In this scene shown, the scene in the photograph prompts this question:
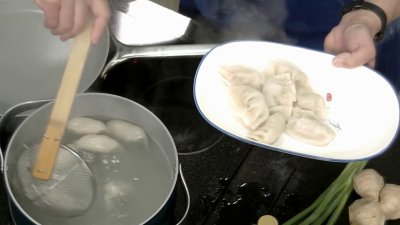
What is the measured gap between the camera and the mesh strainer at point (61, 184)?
30.6 inches

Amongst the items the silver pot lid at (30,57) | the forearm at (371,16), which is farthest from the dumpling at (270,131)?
the silver pot lid at (30,57)

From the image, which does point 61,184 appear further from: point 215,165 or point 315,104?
point 315,104

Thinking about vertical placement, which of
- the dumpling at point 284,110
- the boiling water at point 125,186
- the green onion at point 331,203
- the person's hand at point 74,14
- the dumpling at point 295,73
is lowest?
the green onion at point 331,203

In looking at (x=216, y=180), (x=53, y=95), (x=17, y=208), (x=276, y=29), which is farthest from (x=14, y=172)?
(x=276, y=29)

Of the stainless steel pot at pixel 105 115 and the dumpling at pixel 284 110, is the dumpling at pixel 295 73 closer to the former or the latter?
the dumpling at pixel 284 110

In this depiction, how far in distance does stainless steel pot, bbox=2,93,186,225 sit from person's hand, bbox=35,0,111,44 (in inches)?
4.8

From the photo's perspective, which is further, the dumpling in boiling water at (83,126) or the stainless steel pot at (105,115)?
the dumpling in boiling water at (83,126)

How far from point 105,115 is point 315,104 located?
0.37 metres

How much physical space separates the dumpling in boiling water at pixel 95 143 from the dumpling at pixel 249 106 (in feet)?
0.75

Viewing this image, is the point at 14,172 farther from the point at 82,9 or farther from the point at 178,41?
the point at 178,41

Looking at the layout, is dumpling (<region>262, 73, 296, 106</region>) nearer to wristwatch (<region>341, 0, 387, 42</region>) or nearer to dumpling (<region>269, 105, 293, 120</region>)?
dumpling (<region>269, 105, 293, 120</region>)

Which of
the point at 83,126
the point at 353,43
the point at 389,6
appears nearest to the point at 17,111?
the point at 83,126

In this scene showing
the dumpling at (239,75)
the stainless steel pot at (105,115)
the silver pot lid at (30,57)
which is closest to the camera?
the stainless steel pot at (105,115)

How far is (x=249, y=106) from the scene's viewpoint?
0.81 m
